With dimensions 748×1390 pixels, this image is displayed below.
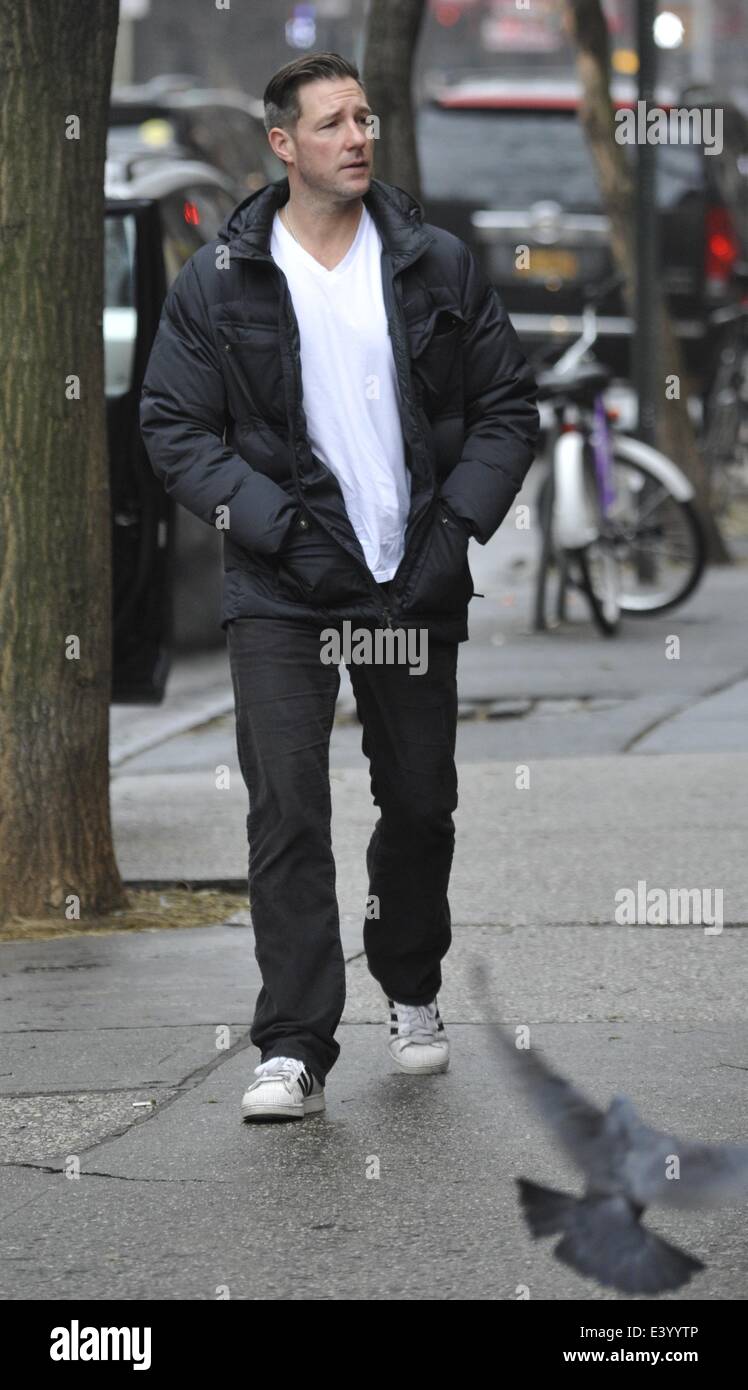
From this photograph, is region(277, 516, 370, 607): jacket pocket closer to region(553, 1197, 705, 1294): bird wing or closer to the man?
the man

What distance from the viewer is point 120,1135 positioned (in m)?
4.82

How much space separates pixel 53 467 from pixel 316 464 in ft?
5.75

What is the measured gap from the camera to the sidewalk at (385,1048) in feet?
13.6

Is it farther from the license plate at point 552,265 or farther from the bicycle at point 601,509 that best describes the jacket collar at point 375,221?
the license plate at point 552,265

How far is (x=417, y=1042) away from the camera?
515 cm

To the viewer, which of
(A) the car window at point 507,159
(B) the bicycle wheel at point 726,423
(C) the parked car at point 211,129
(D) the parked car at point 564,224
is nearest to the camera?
(B) the bicycle wheel at point 726,423

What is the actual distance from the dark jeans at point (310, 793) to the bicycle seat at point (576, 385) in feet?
19.2

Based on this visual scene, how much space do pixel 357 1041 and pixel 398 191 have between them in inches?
69.9

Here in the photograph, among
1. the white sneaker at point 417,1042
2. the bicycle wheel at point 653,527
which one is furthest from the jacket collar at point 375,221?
the bicycle wheel at point 653,527

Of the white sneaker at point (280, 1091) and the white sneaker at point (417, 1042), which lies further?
the white sneaker at point (417, 1042)

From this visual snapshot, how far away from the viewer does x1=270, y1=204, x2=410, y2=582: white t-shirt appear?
15.8 ft
